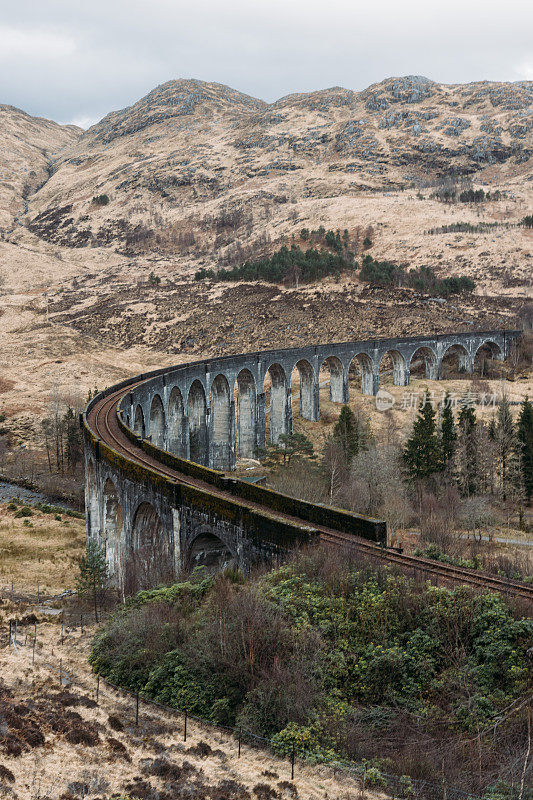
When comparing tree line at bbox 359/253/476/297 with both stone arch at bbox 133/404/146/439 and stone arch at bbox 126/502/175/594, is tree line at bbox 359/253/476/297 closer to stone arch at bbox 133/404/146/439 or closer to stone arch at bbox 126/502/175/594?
stone arch at bbox 133/404/146/439

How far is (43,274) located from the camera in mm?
134125

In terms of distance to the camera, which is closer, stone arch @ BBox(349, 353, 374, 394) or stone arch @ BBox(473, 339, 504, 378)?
stone arch @ BBox(349, 353, 374, 394)

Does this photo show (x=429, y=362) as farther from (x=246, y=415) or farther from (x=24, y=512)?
(x=24, y=512)

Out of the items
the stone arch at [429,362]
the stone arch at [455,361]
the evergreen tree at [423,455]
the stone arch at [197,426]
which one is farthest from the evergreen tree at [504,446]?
the stone arch at [455,361]

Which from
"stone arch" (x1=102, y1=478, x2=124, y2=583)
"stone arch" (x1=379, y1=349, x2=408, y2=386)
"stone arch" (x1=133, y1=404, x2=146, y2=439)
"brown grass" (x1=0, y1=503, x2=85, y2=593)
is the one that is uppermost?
"stone arch" (x1=379, y1=349, x2=408, y2=386)

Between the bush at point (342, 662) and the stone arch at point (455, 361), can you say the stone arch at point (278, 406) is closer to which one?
the stone arch at point (455, 361)

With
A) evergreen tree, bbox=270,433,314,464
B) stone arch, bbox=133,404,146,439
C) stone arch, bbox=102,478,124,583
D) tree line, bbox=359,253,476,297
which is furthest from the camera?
tree line, bbox=359,253,476,297

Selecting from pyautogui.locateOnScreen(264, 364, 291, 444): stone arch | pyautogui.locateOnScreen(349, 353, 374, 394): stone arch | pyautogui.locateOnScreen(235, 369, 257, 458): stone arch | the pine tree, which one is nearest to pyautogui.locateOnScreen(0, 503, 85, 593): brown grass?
pyautogui.locateOnScreen(235, 369, 257, 458): stone arch

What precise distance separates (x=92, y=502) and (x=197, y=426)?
19.6 meters

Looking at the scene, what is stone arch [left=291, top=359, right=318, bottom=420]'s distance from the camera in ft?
221

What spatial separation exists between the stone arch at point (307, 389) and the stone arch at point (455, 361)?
23.0 metres

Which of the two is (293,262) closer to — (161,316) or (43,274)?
(161,316)

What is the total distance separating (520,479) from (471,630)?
34642 millimetres

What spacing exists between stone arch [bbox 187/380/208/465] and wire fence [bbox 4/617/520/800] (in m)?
35.0
